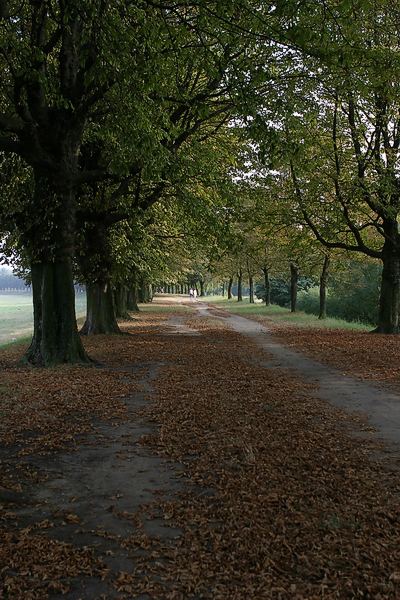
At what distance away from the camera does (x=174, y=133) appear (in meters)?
10.4

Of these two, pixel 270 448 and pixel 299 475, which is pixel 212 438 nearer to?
pixel 270 448

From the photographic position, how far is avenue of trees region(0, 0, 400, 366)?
826cm

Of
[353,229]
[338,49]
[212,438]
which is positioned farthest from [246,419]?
[353,229]

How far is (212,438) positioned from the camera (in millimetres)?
7309

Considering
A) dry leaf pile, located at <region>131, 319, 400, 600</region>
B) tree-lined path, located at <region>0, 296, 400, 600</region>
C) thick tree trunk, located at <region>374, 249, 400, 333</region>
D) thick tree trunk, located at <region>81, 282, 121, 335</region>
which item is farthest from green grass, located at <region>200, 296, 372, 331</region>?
dry leaf pile, located at <region>131, 319, 400, 600</region>

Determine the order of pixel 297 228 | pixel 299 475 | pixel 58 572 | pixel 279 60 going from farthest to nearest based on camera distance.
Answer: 1. pixel 297 228
2. pixel 279 60
3. pixel 299 475
4. pixel 58 572

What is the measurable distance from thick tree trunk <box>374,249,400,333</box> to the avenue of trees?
0.19ft

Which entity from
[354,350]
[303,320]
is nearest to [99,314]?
[354,350]

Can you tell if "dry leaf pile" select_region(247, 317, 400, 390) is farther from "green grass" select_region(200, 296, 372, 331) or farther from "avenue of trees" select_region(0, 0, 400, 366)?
"green grass" select_region(200, 296, 372, 331)

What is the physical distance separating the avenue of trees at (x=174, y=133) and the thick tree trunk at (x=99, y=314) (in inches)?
3.6

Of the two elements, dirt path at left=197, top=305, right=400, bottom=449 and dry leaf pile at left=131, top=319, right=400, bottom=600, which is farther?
dirt path at left=197, top=305, right=400, bottom=449

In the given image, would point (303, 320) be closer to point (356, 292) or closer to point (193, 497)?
point (356, 292)

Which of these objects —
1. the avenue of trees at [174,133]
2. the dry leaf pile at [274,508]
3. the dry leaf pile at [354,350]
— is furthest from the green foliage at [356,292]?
the dry leaf pile at [274,508]

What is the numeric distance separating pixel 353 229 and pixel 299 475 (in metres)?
17.6
